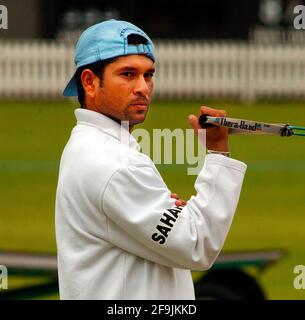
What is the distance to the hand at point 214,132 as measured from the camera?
3.49 metres

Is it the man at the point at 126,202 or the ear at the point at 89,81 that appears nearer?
the man at the point at 126,202

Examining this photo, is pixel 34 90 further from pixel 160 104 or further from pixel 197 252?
pixel 197 252

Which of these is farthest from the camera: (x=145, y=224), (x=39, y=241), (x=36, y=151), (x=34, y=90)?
(x=34, y=90)

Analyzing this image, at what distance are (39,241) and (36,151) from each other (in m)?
6.22

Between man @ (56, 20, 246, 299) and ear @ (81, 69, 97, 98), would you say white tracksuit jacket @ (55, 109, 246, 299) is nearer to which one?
man @ (56, 20, 246, 299)

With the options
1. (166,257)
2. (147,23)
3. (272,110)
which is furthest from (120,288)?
(147,23)

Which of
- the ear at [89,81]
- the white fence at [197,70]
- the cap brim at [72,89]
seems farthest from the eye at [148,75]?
the white fence at [197,70]

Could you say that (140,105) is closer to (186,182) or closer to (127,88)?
→ (127,88)

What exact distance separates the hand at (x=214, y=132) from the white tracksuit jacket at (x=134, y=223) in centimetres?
4

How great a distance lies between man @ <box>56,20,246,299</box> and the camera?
11.5ft

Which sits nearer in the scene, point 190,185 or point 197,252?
point 197,252

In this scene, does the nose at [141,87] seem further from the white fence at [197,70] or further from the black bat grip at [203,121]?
the white fence at [197,70]

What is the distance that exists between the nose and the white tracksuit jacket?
0.16 meters

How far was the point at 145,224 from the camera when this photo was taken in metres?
3.50
